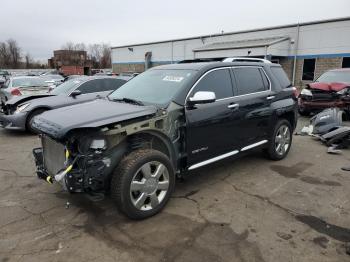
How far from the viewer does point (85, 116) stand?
3416 mm

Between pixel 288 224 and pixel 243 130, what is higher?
pixel 243 130

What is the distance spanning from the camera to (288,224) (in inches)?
132

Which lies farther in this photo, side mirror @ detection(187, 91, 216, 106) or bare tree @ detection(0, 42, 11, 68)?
bare tree @ detection(0, 42, 11, 68)

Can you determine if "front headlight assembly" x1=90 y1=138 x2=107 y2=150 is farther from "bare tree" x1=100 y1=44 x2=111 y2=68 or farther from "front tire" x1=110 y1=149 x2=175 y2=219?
"bare tree" x1=100 y1=44 x2=111 y2=68

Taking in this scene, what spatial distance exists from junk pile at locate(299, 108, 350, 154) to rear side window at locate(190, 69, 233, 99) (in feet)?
10.6

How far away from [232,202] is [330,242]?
4.10 feet

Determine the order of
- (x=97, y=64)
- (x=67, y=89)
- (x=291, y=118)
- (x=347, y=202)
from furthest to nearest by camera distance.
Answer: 1. (x=97, y=64)
2. (x=67, y=89)
3. (x=291, y=118)
4. (x=347, y=202)

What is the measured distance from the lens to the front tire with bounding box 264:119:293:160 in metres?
5.41

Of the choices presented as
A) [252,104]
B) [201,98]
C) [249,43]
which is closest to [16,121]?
[201,98]

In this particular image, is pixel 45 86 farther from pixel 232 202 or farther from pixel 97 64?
pixel 97 64

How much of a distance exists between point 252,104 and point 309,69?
2099 cm

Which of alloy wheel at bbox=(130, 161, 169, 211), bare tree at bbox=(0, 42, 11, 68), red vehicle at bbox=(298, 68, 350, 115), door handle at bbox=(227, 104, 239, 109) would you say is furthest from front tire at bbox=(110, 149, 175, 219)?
bare tree at bbox=(0, 42, 11, 68)

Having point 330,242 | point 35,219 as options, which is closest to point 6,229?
point 35,219

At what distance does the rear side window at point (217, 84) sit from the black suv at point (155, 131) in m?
0.01
